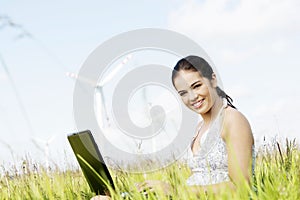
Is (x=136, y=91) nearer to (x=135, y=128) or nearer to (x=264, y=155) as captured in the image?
(x=135, y=128)

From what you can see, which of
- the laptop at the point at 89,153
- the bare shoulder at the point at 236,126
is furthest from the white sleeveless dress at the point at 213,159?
the laptop at the point at 89,153

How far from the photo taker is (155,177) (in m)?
5.17

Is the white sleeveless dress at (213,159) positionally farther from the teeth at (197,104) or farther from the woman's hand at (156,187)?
the woman's hand at (156,187)

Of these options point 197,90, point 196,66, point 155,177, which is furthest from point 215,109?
point 155,177

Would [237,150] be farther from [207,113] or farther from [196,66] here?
[196,66]

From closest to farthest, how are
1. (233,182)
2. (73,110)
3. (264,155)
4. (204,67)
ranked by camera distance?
(233,182) < (204,67) < (264,155) < (73,110)

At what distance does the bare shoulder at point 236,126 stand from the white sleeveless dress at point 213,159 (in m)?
0.11

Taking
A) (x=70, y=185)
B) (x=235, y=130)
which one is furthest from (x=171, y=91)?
(x=235, y=130)

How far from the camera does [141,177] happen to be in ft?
17.9

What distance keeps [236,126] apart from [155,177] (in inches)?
80.7

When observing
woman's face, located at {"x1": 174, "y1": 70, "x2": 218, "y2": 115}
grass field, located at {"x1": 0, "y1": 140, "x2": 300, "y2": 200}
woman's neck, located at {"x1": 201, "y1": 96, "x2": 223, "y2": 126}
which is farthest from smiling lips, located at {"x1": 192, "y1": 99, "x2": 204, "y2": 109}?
grass field, located at {"x1": 0, "y1": 140, "x2": 300, "y2": 200}

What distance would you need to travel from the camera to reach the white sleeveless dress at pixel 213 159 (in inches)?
139

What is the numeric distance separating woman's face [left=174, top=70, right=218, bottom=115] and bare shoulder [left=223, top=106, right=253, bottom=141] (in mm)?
264

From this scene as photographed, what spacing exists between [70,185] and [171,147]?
1308 mm
